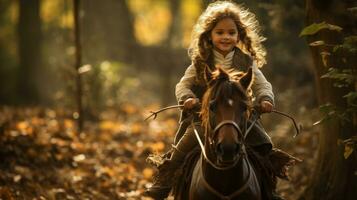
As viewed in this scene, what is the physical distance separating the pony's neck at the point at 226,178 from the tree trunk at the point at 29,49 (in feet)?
60.9

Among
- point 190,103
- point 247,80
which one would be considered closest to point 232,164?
point 247,80

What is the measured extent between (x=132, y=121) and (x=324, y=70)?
11.3 meters

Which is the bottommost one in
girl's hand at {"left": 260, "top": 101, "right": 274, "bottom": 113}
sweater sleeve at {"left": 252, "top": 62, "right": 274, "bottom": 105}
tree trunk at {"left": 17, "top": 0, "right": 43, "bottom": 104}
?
girl's hand at {"left": 260, "top": 101, "right": 274, "bottom": 113}

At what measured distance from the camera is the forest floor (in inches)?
400

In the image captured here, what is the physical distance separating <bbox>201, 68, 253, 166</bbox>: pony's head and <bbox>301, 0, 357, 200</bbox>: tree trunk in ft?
9.39

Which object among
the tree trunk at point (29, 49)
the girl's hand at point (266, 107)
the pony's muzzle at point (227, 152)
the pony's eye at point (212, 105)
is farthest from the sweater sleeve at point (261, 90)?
the tree trunk at point (29, 49)

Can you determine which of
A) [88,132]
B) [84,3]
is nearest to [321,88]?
[88,132]

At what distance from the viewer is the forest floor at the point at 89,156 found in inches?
400

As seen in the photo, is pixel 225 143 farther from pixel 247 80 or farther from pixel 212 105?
pixel 247 80

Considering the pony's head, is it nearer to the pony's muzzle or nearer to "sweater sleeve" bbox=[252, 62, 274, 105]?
the pony's muzzle

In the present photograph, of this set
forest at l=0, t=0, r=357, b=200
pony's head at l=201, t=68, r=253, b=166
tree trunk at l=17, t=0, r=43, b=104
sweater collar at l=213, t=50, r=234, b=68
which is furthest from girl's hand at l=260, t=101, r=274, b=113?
tree trunk at l=17, t=0, r=43, b=104

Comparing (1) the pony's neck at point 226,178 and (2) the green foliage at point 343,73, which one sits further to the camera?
(2) the green foliage at point 343,73

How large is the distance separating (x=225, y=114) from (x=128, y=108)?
1588cm

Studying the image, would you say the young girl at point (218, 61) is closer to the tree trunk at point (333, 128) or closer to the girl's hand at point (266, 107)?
the girl's hand at point (266, 107)
